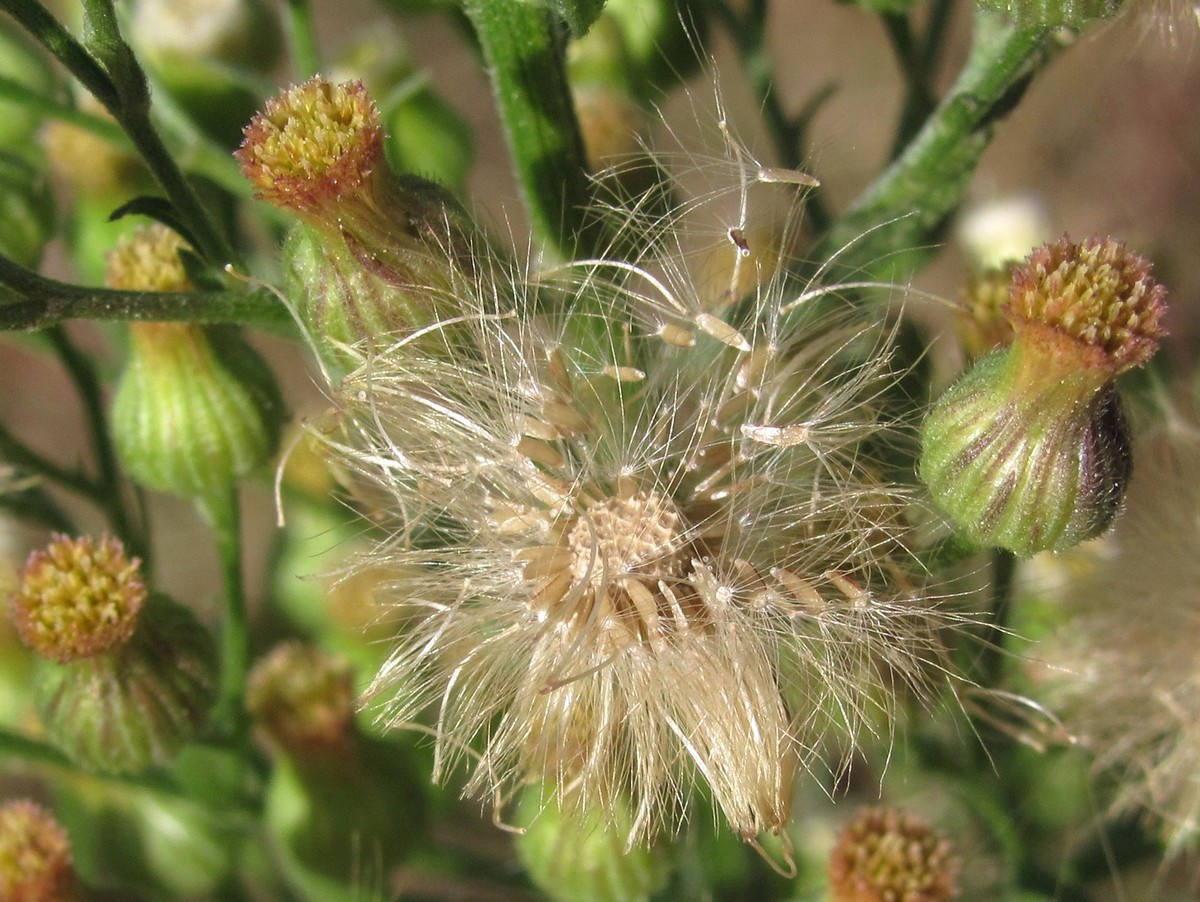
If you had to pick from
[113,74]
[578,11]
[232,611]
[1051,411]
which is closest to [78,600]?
[232,611]

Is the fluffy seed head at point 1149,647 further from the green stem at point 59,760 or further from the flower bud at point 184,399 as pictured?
the green stem at point 59,760

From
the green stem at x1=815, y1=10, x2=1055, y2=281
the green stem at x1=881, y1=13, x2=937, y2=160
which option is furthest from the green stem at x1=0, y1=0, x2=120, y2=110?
the green stem at x1=881, y1=13, x2=937, y2=160

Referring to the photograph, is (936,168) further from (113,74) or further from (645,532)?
(113,74)

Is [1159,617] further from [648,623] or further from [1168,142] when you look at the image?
[1168,142]

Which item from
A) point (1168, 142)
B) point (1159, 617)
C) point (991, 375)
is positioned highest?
point (1168, 142)

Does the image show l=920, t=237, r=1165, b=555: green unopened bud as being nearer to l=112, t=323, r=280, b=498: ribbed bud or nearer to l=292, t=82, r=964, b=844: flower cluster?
l=292, t=82, r=964, b=844: flower cluster

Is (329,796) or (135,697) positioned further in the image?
(329,796)

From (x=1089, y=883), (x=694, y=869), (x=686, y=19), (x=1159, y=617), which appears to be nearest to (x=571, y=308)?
(x=686, y=19)
